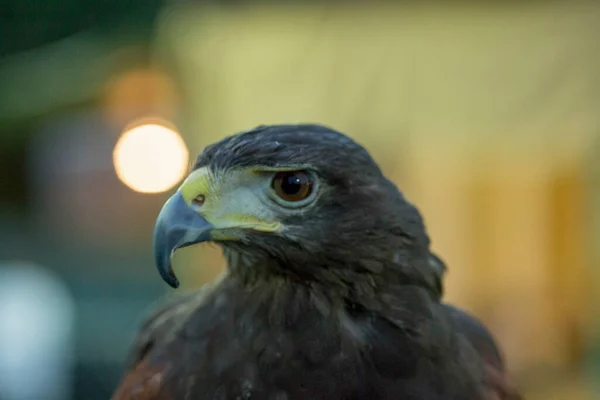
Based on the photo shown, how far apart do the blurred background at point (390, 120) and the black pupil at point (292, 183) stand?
187cm

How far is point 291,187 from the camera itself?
1.03 metres

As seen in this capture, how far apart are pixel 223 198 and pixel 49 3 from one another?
198 cm

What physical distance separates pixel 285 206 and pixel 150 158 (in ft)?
4.73

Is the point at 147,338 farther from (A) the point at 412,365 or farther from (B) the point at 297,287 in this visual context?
(A) the point at 412,365

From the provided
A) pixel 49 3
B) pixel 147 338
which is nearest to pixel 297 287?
pixel 147 338

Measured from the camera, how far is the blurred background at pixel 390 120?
9.87 ft

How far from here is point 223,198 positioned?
1029mm

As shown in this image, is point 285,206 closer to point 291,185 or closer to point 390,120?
point 291,185

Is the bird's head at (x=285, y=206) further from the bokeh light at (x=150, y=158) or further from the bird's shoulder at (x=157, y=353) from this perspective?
the bokeh light at (x=150, y=158)

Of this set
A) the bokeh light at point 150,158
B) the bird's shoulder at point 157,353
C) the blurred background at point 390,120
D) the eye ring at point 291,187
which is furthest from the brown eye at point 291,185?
the blurred background at point 390,120

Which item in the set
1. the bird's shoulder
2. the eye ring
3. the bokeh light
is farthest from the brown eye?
the bokeh light

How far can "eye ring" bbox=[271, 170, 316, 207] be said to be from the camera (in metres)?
1.03

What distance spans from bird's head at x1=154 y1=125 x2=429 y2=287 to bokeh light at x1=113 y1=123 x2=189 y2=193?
1.05m

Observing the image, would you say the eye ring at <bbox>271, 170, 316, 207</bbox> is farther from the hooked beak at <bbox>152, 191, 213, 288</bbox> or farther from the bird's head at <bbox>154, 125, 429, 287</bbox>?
the hooked beak at <bbox>152, 191, 213, 288</bbox>
